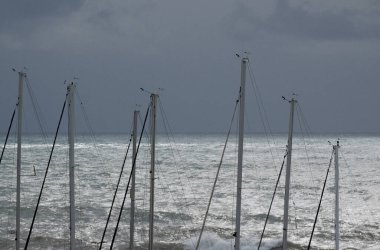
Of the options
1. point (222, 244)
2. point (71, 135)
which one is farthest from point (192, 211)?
point (71, 135)

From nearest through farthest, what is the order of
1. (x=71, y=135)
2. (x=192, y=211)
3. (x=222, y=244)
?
(x=71, y=135) < (x=222, y=244) < (x=192, y=211)

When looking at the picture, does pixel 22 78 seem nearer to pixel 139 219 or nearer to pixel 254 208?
pixel 139 219

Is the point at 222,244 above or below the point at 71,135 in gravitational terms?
below

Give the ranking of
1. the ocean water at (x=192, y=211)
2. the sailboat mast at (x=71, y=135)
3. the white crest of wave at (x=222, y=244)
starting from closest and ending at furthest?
the sailboat mast at (x=71, y=135) < the white crest of wave at (x=222, y=244) < the ocean water at (x=192, y=211)

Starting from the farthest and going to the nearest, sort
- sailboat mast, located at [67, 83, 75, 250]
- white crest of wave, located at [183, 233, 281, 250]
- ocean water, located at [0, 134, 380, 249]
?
ocean water, located at [0, 134, 380, 249], white crest of wave, located at [183, 233, 281, 250], sailboat mast, located at [67, 83, 75, 250]

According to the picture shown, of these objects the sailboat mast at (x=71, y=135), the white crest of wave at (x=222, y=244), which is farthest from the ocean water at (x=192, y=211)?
the sailboat mast at (x=71, y=135)

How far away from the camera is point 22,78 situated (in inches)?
1200

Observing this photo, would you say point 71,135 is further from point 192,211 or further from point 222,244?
point 192,211

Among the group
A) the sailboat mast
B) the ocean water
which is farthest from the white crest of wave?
the sailboat mast

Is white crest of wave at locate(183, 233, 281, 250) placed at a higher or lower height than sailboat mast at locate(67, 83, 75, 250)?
lower

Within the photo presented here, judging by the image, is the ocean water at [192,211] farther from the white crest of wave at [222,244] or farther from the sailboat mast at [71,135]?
the sailboat mast at [71,135]

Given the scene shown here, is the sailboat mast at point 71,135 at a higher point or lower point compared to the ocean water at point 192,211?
higher

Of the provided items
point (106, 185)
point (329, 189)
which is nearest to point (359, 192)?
point (329, 189)

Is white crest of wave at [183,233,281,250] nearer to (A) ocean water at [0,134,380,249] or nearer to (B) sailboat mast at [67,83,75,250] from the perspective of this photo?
(A) ocean water at [0,134,380,249]
